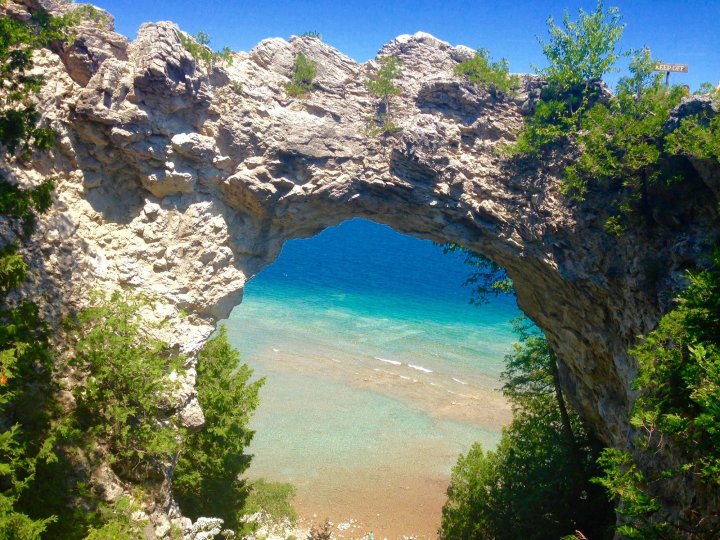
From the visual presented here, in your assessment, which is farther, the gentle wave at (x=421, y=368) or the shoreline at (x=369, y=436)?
the gentle wave at (x=421, y=368)

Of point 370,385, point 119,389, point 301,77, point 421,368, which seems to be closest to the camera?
point 119,389

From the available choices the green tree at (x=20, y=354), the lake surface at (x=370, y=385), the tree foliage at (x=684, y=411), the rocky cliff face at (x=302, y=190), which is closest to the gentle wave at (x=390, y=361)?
the lake surface at (x=370, y=385)

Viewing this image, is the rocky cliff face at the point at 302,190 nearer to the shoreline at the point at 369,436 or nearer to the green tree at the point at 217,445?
the green tree at the point at 217,445

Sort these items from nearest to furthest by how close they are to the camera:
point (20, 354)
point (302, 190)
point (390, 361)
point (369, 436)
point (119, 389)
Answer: point (20, 354), point (119, 389), point (302, 190), point (369, 436), point (390, 361)

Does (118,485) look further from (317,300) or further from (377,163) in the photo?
(317,300)

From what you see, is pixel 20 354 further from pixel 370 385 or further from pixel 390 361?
pixel 390 361

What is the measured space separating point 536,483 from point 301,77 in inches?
558

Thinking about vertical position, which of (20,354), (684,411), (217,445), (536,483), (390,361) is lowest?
(217,445)

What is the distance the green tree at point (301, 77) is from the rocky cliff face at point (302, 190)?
10.4 inches

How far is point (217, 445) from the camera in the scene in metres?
14.1

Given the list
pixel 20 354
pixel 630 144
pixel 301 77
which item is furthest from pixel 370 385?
pixel 20 354

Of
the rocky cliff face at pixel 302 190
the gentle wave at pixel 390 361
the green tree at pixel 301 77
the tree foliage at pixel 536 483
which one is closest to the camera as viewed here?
the rocky cliff face at pixel 302 190

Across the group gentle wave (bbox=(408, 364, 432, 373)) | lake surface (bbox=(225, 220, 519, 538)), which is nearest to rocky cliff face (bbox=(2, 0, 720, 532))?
lake surface (bbox=(225, 220, 519, 538))

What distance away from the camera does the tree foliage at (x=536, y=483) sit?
14750 mm
